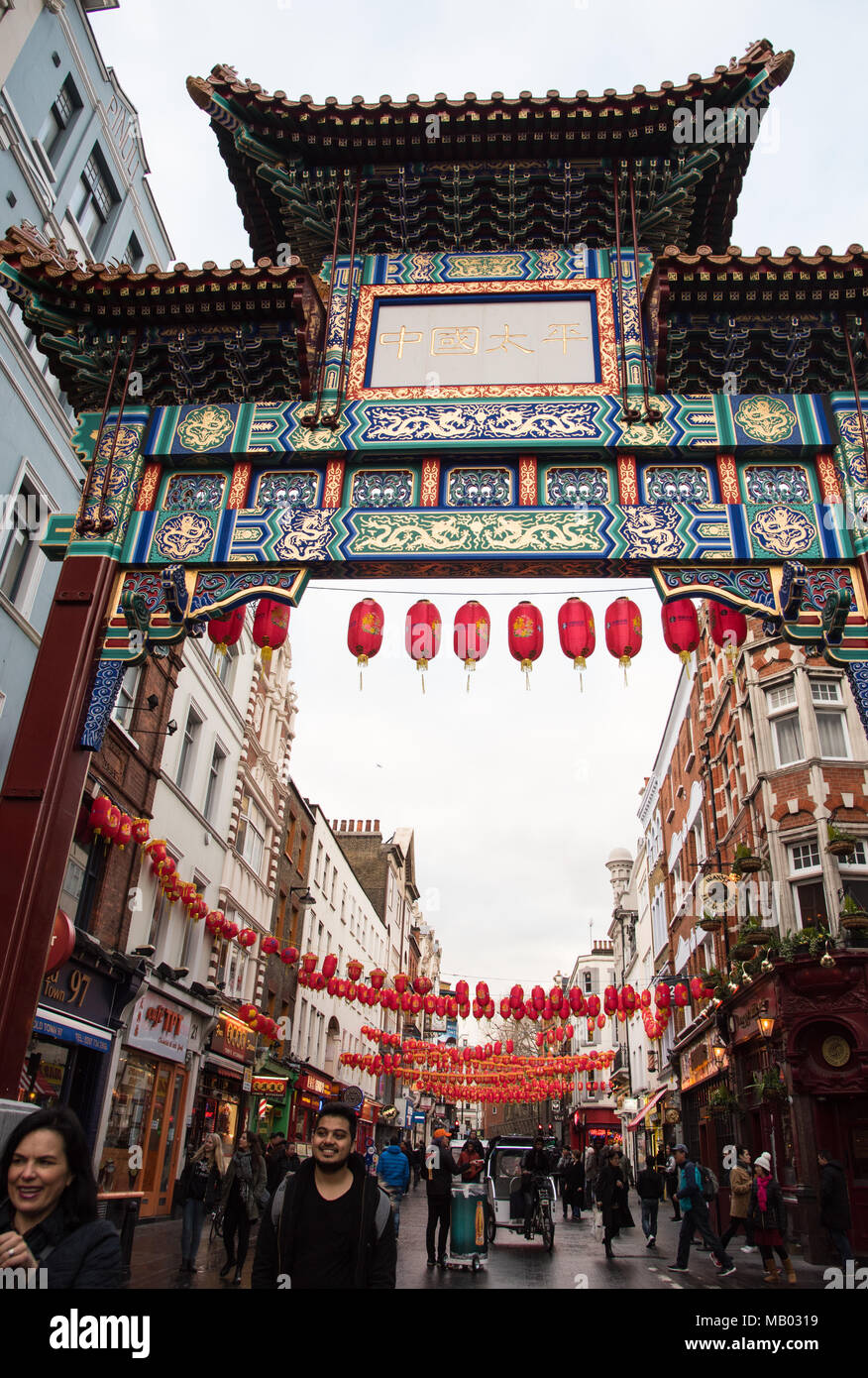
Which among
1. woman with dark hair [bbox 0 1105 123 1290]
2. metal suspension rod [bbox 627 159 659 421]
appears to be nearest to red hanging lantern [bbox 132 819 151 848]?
metal suspension rod [bbox 627 159 659 421]

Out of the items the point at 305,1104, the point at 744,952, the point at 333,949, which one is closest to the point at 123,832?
the point at 744,952

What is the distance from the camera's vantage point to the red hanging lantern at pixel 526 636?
907 centimetres

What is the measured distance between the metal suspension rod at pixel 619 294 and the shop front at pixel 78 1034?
1119cm

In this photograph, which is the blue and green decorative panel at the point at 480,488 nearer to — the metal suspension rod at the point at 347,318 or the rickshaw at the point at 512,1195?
the metal suspension rod at the point at 347,318

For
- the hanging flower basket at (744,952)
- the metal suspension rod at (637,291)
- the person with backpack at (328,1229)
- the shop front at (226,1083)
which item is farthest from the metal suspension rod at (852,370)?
the shop front at (226,1083)

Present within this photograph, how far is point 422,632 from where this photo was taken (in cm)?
910

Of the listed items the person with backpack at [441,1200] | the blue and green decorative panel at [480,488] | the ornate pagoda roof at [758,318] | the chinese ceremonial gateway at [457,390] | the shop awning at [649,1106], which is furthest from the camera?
the shop awning at [649,1106]

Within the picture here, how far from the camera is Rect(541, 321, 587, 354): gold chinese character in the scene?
941 cm

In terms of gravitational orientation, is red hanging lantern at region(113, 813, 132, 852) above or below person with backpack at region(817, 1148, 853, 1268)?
above

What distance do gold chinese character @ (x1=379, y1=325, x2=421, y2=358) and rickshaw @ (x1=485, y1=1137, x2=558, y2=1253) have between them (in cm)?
1234

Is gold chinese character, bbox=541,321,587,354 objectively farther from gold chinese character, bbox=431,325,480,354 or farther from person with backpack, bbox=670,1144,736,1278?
person with backpack, bbox=670,1144,736,1278
